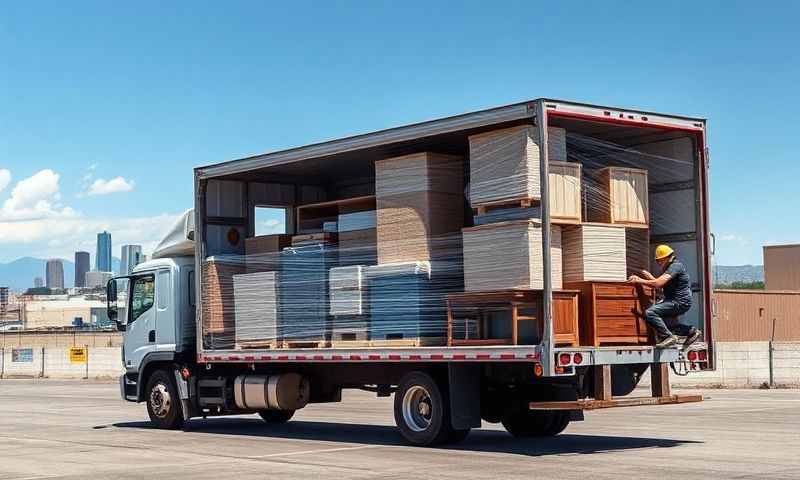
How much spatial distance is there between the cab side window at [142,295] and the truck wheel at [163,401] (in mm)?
1153

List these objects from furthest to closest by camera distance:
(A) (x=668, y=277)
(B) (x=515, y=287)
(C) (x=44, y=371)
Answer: (C) (x=44, y=371) → (A) (x=668, y=277) → (B) (x=515, y=287)

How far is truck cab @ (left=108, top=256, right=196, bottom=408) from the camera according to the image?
1945 centimetres

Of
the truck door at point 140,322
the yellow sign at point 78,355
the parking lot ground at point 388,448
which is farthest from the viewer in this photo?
the yellow sign at point 78,355

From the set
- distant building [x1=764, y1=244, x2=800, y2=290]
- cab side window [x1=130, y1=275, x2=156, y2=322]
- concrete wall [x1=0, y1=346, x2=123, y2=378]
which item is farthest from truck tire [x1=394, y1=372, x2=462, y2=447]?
distant building [x1=764, y1=244, x2=800, y2=290]

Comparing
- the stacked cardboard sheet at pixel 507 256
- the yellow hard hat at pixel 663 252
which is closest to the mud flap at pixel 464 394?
the stacked cardboard sheet at pixel 507 256

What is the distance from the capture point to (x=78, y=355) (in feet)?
156

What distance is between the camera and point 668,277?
46.7 feet

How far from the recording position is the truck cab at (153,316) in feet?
63.8

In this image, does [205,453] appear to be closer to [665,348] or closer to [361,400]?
[665,348]

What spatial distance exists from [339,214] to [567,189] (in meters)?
4.28

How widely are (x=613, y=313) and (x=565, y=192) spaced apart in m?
1.62

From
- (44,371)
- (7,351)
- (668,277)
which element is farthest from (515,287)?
(7,351)

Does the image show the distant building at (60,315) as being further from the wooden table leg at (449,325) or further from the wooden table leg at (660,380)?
the wooden table leg at (660,380)

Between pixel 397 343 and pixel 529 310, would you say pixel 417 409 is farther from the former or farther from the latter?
pixel 529 310
